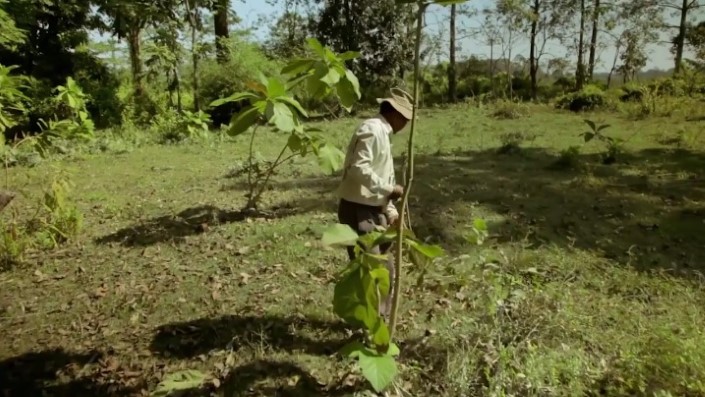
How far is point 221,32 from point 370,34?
20.1ft

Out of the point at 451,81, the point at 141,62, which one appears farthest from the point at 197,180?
the point at 451,81

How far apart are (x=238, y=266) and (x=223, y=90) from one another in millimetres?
12089

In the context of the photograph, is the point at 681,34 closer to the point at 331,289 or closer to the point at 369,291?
the point at 331,289

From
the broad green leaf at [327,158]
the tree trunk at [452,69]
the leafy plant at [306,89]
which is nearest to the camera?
the leafy plant at [306,89]

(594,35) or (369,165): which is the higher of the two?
(594,35)

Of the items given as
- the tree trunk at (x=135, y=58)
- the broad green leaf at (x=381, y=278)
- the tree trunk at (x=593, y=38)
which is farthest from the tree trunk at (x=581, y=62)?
the broad green leaf at (x=381, y=278)

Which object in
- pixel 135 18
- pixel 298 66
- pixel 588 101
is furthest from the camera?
pixel 135 18

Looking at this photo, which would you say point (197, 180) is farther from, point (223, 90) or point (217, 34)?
point (217, 34)

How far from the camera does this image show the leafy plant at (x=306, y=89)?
2469mm

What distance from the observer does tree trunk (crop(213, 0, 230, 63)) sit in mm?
15247

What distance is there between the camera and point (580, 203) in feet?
20.3

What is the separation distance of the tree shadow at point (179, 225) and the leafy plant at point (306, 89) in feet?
6.85

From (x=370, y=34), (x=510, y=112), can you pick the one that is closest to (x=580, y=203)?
(x=510, y=112)

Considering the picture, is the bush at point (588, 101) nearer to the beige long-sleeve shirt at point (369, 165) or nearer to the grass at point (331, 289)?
the grass at point (331, 289)
